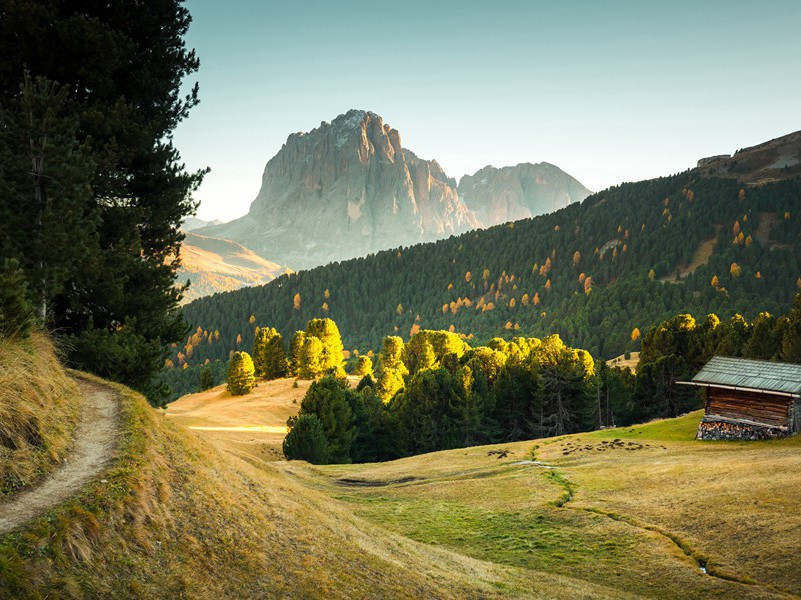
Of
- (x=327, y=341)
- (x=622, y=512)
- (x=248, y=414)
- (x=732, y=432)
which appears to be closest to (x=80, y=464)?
(x=622, y=512)

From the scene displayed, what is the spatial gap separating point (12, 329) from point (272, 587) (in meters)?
10.2

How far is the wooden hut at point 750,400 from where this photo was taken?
1547 inches

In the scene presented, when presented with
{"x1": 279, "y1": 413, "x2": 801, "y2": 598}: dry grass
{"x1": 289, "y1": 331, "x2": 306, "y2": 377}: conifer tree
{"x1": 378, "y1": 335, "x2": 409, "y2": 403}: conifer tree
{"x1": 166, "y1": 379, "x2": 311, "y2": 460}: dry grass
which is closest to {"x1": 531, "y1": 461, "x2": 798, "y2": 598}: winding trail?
{"x1": 279, "y1": 413, "x2": 801, "y2": 598}: dry grass

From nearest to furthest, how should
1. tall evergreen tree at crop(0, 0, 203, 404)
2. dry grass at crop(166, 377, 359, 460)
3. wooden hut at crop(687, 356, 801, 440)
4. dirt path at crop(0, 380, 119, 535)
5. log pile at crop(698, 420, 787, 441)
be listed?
dirt path at crop(0, 380, 119, 535) → tall evergreen tree at crop(0, 0, 203, 404) → wooden hut at crop(687, 356, 801, 440) → log pile at crop(698, 420, 787, 441) → dry grass at crop(166, 377, 359, 460)

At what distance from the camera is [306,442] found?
57750mm

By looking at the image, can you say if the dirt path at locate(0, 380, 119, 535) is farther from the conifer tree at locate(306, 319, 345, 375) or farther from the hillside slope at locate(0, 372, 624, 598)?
the conifer tree at locate(306, 319, 345, 375)

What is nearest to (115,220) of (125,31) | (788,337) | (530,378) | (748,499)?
(125,31)

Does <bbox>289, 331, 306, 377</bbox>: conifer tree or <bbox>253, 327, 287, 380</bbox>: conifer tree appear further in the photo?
<bbox>253, 327, 287, 380</bbox>: conifer tree

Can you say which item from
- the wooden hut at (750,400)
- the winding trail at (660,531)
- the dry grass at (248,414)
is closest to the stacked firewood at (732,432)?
the wooden hut at (750,400)

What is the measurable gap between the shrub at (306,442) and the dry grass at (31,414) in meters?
43.9

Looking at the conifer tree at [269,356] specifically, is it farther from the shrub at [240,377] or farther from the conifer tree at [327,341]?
the shrub at [240,377]

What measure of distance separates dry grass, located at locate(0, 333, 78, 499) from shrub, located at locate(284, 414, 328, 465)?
43850 mm

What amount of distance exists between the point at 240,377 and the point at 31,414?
309 feet

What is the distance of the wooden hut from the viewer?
39.3m
